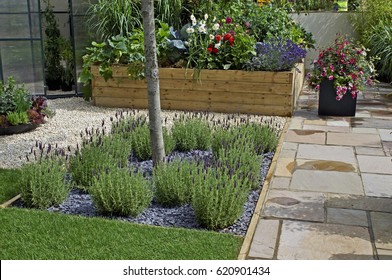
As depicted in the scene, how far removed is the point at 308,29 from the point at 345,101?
4232mm

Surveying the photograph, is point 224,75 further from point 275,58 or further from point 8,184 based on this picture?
point 8,184

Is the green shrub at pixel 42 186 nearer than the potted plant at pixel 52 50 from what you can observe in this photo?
Yes

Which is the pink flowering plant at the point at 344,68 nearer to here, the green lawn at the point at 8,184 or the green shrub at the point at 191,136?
the green shrub at the point at 191,136

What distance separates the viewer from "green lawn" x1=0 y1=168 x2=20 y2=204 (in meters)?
3.64

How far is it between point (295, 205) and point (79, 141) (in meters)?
2.57

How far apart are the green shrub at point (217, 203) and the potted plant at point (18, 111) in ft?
9.71

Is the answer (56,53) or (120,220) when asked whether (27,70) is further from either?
(120,220)

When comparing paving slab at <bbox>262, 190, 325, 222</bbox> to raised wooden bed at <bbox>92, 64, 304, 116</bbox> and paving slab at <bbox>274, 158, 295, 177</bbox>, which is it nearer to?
paving slab at <bbox>274, 158, 295, 177</bbox>

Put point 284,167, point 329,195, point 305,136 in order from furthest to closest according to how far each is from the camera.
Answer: point 305,136, point 284,167, point 329,195

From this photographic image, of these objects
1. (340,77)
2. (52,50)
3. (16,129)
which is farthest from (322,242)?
(52,50)

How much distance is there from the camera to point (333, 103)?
6.18 m

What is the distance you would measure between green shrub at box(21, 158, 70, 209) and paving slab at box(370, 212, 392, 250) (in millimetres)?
2077

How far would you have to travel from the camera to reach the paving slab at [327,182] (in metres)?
3.78

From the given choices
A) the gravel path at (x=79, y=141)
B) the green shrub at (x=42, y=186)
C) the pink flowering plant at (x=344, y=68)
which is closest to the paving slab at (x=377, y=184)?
the gravel path at (x=79, y=141)
